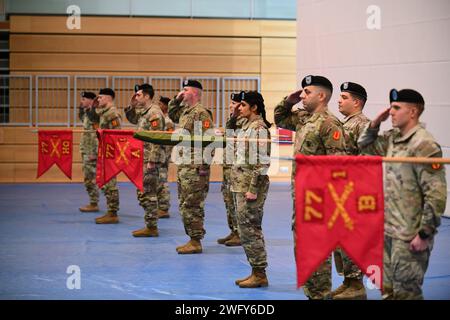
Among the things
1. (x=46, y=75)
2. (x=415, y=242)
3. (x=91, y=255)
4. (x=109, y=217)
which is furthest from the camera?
(x=46, y=75)

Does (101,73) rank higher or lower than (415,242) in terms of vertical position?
higher

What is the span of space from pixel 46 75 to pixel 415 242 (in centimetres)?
1209

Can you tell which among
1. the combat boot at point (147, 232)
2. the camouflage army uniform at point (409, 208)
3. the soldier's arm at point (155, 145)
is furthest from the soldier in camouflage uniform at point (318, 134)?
the combat boot at point (147, 232)

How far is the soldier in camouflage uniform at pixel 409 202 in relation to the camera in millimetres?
4324

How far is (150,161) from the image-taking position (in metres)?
9.02

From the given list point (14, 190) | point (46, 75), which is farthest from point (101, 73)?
point (14, 190)

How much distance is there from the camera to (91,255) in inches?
311

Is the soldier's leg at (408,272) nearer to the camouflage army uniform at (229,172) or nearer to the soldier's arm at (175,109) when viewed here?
the camouflage army uniform at (229,172)

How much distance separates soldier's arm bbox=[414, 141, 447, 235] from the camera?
4281mm

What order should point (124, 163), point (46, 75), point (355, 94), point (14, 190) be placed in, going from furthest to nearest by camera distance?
point (46, 75) < point (14, 190) < point (124, 163) < point (355, 94)

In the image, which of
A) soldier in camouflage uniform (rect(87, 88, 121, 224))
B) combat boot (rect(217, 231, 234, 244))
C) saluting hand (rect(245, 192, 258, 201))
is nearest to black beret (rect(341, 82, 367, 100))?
saluting hand (rect(245, 192, 258, 201))

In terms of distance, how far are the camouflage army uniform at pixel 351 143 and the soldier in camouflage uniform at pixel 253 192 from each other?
691mm

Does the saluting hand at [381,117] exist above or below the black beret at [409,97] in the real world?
below
